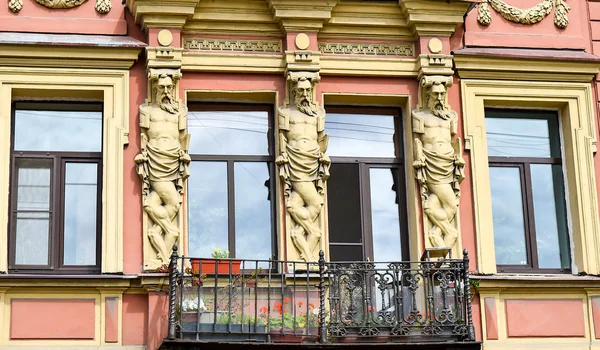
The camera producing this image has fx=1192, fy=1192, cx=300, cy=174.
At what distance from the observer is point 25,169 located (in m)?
14.7

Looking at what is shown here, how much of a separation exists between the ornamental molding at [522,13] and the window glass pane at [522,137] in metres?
1.30

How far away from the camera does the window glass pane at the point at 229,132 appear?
15.2 meters

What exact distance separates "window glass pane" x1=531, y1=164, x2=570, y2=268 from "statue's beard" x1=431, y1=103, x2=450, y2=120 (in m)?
1.50

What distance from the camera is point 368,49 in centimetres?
1553

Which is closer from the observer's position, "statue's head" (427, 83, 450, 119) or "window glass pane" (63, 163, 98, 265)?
"window glass pane" (63, 163, 98, 265)

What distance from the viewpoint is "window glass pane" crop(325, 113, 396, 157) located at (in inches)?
611

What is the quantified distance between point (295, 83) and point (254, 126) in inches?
32.9

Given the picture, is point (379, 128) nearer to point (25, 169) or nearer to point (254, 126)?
point (254, 126)

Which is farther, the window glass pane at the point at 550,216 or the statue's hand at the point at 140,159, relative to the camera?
the window glass pane at the point at 550,216

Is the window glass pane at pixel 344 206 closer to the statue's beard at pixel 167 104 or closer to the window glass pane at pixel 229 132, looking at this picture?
the window glass pane at pixel 229 132

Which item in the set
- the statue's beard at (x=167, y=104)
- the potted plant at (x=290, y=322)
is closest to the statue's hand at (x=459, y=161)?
the potted plant at (x=290, y=322)

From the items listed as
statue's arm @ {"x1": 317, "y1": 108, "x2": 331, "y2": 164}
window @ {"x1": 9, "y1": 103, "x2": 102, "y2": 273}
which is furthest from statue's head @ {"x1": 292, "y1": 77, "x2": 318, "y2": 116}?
window @ {"x1": 9, "y1": 103, "x2": 102, "y2": 273}

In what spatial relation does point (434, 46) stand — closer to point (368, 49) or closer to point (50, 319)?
point (368, 49)

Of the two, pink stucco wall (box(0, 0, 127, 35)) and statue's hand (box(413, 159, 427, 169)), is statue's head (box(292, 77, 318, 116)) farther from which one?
pink stucco wall (box(0, 0, 127, 35))
